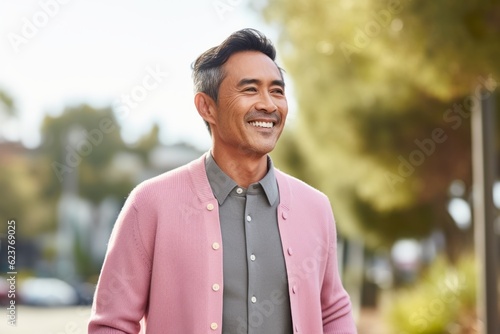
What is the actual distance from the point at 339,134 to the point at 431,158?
6.91 ft

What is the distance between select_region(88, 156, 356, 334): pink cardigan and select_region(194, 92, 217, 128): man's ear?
0.71ft

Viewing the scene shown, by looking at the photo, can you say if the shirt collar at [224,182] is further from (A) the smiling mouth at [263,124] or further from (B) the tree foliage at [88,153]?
(B) the tree foliage at [88,153]

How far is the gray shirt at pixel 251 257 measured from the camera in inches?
113

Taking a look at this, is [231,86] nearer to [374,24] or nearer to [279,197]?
[279,197]

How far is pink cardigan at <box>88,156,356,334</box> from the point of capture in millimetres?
2877

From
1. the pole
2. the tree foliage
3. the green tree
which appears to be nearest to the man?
the pole

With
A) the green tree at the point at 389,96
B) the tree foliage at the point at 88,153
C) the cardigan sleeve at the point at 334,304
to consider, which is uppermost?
the tree foliage at the point at 88,153

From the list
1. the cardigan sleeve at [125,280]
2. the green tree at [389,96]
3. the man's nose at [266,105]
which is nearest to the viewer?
the cardigan sleeve at [125,280]

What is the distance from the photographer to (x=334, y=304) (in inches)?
125

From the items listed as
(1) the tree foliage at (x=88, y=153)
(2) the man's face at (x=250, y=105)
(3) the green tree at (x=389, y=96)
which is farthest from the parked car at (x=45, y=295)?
(2) the man's face at (x=250, y=105)

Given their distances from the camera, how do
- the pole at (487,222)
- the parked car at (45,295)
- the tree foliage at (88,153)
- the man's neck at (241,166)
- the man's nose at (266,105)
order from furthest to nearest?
the tree foliage at (88,153) → the parked car at (45,295) → the pole at (487,222) → the man's neck at (241,166) → the man's nose at (266,105)

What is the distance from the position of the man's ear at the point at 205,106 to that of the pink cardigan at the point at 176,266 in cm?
22

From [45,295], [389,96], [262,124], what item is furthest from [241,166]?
[45,295]

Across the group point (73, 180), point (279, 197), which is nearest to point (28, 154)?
point (73, 180)
